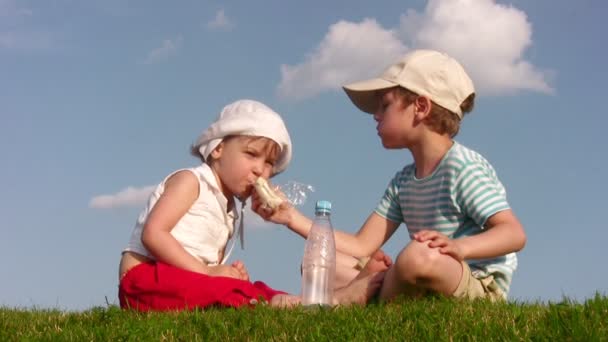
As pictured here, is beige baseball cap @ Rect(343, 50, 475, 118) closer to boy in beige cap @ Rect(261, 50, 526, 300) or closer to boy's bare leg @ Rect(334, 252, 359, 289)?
boy in beige cap @ Rect(261, 50, 526, 300)

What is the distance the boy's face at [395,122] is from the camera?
715 centimetres

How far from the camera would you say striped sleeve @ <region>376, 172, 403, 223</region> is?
7652 millimetres

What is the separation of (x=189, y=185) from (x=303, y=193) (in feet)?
3.86

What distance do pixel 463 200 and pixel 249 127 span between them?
1.93m

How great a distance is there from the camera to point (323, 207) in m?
6.41

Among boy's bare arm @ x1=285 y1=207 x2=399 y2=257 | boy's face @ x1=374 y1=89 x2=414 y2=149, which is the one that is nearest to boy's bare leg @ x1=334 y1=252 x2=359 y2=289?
boy's bare arm @ x1=285 y1=207 x2=399 y2=257

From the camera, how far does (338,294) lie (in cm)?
686

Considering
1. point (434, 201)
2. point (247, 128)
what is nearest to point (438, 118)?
point (434, 201)

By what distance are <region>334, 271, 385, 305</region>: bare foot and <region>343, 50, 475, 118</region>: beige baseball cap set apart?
5.23 ft

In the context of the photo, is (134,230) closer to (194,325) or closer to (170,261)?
(170,261)

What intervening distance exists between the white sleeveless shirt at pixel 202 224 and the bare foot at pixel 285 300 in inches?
34.9

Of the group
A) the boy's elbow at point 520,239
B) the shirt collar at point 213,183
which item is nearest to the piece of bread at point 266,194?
the shirt collar at point 213,183

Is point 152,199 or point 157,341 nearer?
point 157,341

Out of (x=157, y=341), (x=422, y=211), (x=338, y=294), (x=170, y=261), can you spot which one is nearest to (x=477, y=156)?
(x=422, y=211)
